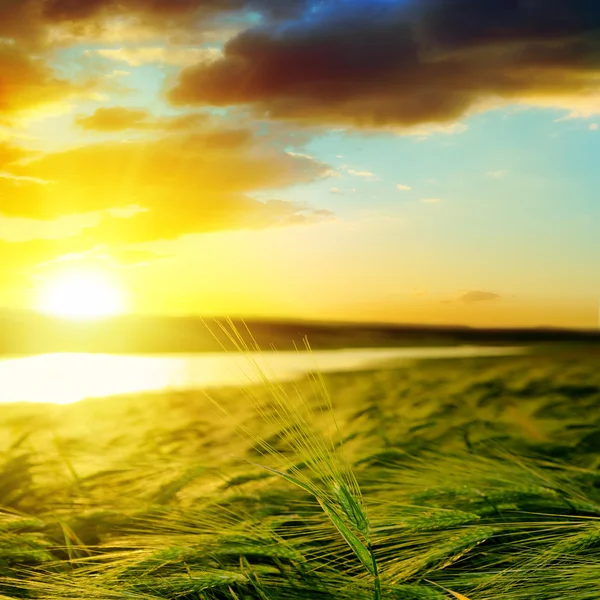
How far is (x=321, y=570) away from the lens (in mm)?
965

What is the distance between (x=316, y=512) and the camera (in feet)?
3.62

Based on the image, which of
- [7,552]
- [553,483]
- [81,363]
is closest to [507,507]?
[553,483]

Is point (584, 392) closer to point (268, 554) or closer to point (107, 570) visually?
point (268, 554)

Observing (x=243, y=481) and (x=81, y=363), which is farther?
(x=81, y=363)

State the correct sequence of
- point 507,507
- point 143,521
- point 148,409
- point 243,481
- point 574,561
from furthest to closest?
point 148,409
point 243,481
point 143,521
point 507,507
point 574,561

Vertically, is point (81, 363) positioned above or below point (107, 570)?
above

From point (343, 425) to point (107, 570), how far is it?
0.94 meters

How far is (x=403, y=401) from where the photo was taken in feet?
6.95

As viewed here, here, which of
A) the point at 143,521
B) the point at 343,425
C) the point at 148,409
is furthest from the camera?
the point at 148,409

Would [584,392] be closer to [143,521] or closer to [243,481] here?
[243,481]

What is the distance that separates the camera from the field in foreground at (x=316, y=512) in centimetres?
86

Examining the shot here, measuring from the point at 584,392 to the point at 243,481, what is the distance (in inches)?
44.3

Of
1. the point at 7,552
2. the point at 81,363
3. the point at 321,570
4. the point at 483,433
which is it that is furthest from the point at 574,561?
the point at 81,363

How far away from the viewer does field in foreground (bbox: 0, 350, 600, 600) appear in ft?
2.83
